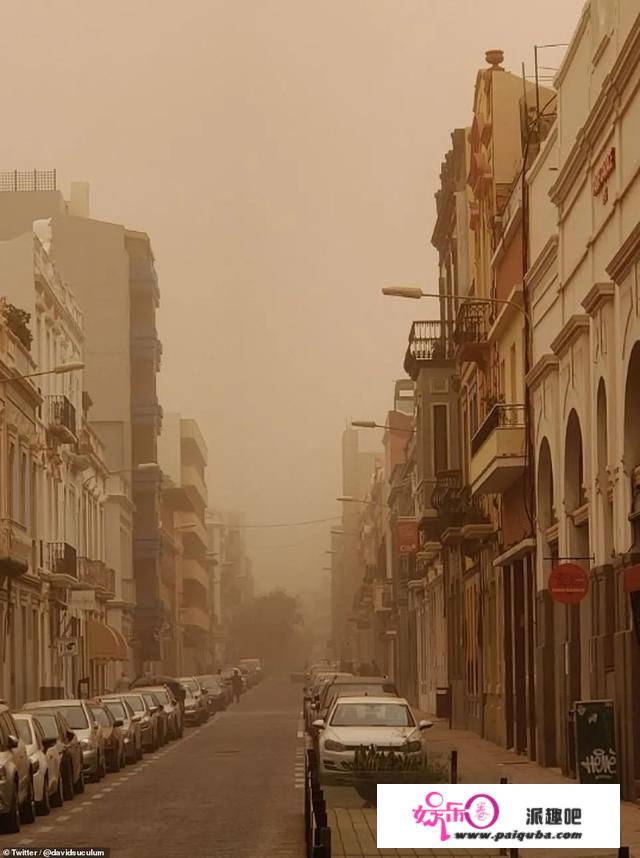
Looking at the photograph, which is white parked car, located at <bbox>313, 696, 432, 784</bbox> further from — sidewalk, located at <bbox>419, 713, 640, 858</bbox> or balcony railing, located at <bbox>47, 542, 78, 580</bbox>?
balcony railing, located at <bbox>47, 542, 78, 580</bbox>

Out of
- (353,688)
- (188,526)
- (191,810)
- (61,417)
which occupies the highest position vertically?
(188,526)

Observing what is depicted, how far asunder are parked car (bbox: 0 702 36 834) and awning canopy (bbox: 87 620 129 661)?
49736 millimetres

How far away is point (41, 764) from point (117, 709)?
17010 mm

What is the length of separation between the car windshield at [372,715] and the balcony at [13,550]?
2091 cm

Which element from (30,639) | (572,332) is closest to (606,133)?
(572,332)

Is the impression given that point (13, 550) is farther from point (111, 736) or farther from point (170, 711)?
point (111, 736)

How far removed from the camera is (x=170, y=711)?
55969 millimetres

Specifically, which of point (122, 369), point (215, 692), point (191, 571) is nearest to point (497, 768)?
point (215, 692)

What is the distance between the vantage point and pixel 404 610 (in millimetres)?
94188

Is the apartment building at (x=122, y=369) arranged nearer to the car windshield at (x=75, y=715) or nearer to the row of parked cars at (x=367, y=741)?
the car windshield at (x=75, y=715)

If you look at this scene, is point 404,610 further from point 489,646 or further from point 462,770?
point 462,770

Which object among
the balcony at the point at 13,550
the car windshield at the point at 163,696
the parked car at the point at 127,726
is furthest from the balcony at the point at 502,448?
the car windshield at the point at 163,696

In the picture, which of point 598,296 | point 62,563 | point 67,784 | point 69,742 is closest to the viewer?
point 598,296

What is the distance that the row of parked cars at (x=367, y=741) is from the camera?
93.5 feet
